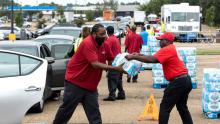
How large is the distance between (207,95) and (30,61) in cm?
427

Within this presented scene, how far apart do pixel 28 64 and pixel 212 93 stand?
4392 mm

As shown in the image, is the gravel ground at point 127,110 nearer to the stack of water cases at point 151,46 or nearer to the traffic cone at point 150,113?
the traffic cone at point 150,113

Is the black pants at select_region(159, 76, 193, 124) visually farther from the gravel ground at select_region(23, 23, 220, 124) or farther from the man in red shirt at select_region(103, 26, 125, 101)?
the man in red shirt at select_region(103, 26, 125, 101)

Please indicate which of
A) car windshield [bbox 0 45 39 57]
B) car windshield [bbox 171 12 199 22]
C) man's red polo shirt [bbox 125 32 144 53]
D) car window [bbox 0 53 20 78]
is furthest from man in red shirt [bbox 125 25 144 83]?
car windshield [bbox 171 12 199 22]

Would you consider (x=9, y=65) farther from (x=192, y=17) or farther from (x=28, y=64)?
(x=192, y=17)

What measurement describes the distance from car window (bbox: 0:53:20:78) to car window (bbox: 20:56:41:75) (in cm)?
8

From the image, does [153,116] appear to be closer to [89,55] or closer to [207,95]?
[207,95]

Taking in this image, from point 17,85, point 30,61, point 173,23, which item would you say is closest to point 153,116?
point 30,61

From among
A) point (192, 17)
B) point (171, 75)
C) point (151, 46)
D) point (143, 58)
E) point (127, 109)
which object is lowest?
point (127, 109)

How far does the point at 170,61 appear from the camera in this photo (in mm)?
9000

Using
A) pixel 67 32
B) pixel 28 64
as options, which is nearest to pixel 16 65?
pixel 28 64

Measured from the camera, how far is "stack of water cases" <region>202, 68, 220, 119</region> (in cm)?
1128

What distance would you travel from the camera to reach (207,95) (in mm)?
11375

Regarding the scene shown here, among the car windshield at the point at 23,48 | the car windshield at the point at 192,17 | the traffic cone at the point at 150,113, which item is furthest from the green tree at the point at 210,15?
the traffic cone at the point at 150,113
